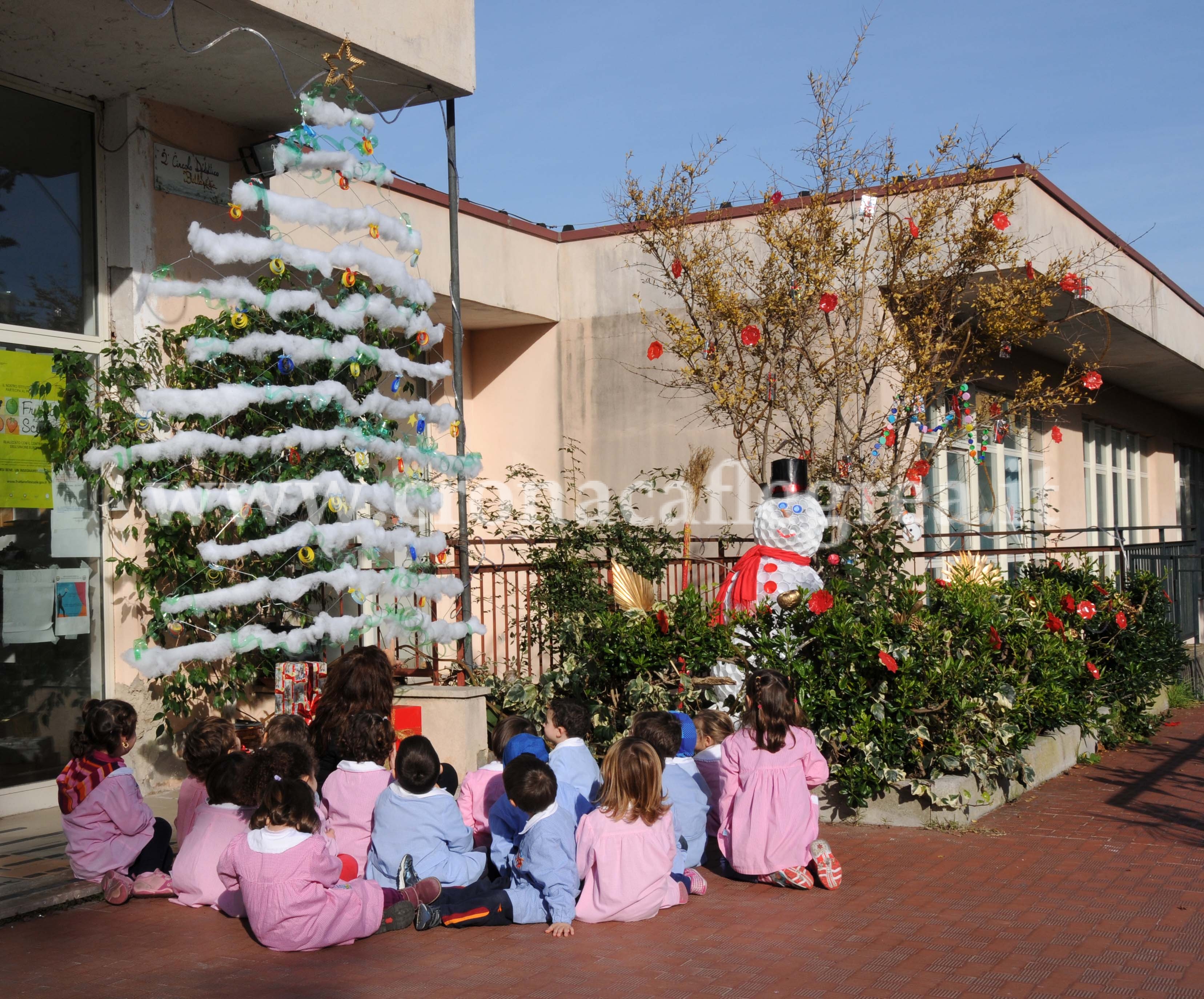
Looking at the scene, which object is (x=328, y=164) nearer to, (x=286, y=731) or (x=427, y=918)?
(x=286, y=731)

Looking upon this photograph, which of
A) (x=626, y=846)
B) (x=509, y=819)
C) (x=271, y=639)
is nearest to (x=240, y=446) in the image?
(x=271, y=639)

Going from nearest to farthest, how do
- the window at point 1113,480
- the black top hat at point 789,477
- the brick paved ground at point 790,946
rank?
the brick paved ground at point 790,946 < the black top hat at point 789,477 < the window at point 1113,480

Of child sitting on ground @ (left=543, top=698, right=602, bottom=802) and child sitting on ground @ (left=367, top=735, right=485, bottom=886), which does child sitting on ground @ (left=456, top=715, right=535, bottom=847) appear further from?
child sitting on ground @ (left=367, top=735, right=485, bottom=886)

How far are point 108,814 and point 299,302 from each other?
3.06 m

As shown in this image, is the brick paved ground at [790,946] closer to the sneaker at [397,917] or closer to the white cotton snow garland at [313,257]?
the sneaker at [397,917]

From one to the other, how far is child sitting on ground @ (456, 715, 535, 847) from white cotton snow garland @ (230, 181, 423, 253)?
125 inches

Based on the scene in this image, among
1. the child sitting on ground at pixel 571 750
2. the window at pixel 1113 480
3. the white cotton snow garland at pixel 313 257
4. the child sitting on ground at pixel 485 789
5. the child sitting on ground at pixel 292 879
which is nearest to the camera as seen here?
the child sitting on ground at pixel 292 879

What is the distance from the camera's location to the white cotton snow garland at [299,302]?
6992mm

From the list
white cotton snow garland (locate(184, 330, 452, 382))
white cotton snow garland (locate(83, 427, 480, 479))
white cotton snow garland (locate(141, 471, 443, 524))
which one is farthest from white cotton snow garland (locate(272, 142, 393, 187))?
white cotton snow garland (locate(141, 471, 443, 524))

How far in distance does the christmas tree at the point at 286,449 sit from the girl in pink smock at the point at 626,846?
2491mm

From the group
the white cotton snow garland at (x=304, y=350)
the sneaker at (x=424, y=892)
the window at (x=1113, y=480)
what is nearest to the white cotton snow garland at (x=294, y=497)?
the white cotton snow garland at (x=304, y=350)

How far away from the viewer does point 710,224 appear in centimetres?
1239

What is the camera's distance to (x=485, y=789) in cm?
627

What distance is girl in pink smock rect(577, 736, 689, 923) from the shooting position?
5.27 metres
